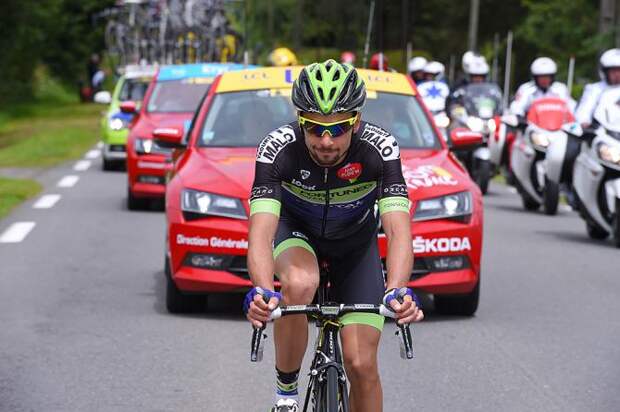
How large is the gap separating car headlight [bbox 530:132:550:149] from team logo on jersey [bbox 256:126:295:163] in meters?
12.9

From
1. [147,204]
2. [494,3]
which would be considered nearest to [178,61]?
[147,204]

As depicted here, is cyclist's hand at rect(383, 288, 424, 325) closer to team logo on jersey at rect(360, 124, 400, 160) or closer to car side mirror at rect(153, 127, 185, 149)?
team logo on jersey at rect(360, 124, 400, 160)

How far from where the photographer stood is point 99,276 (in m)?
11.6

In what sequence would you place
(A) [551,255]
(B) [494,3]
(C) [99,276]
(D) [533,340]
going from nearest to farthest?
(D) [533,340]
(C) [99,276]
(A) [551,255]
(B) [494,3]

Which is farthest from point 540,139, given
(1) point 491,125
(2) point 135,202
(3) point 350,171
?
(3) point 350,171

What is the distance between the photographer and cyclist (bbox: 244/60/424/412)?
536 centimetres

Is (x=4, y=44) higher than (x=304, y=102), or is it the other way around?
(x=304, y=102)

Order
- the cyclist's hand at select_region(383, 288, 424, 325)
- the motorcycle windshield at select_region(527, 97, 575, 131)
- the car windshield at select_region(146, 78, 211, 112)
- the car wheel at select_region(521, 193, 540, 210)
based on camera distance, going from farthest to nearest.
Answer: the motorcycle windshield at select_region(527, 97, 575, 131) < the car wheel at select_region(521, 193, 540, 210) < the car windshield at select_region(146, 78, 211, 112) < the cyclist's hand at select_region(383, 288, 424, 325)

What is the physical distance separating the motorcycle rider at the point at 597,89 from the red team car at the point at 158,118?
12.6 feet

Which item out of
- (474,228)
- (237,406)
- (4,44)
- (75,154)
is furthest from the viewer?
(4,44)

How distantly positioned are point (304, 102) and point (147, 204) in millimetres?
11741

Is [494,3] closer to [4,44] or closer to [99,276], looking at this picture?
[4,44]

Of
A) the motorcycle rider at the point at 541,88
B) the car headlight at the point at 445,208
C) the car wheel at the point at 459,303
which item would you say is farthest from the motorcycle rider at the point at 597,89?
the car headlight at the point at 445,208

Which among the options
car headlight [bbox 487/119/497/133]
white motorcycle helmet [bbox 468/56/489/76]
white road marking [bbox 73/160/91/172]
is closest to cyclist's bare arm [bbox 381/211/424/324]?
car headlight [bbox 487/119/497/133]
